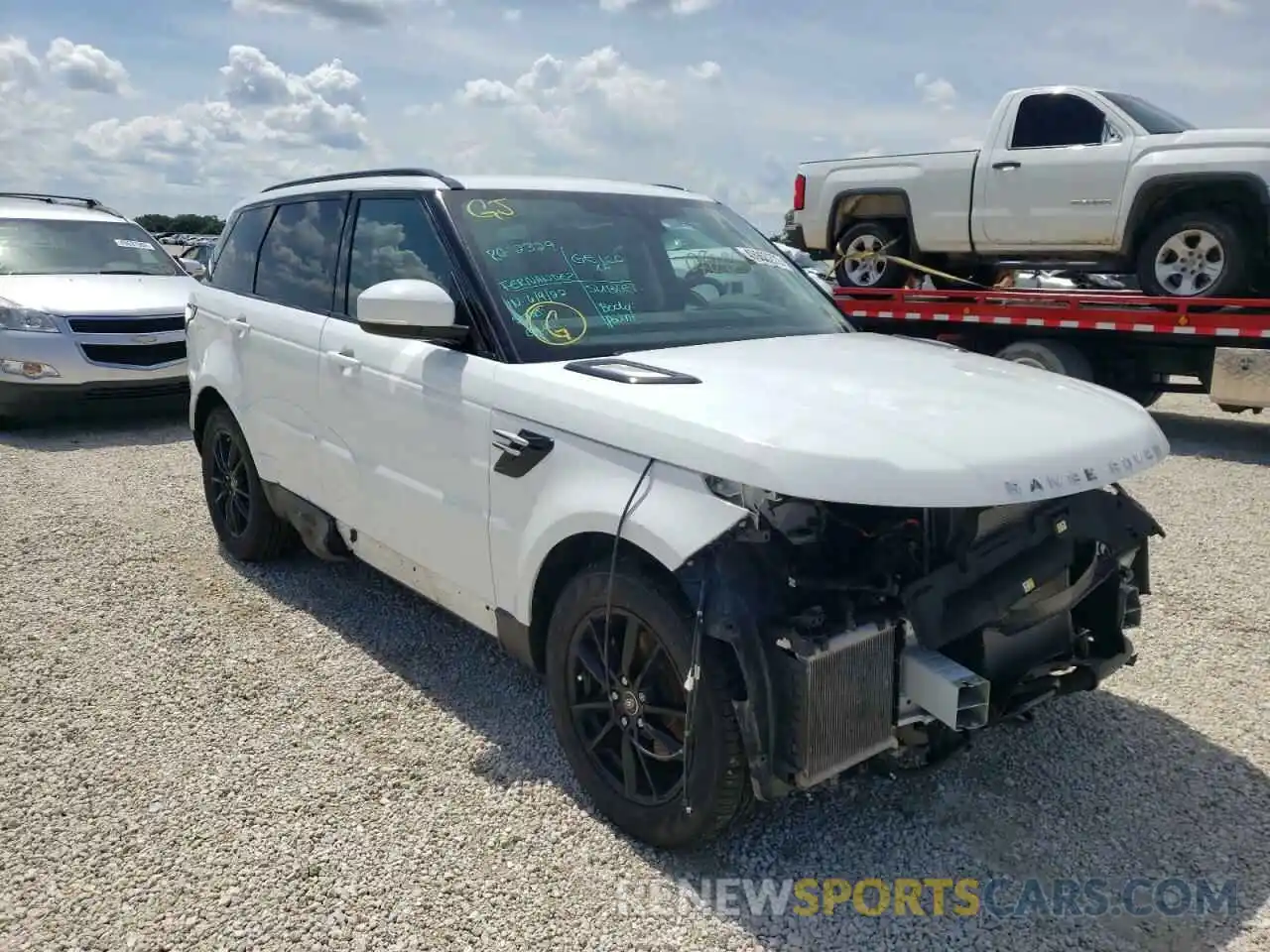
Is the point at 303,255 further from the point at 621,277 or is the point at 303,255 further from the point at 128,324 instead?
the point at 128,324

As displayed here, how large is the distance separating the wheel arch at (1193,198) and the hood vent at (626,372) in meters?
6.83

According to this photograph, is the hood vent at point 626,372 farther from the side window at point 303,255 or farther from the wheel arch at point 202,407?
the wheel arch at point 202,407

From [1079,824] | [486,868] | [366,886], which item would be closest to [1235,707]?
[1079,824]

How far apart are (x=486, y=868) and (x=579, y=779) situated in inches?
15.8

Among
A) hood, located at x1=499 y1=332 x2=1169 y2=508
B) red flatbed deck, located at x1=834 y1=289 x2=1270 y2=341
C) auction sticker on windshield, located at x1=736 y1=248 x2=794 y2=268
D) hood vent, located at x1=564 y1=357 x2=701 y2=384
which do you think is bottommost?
red flatbed deck, located at x1=834 y1=289 x2=1270 y2=341

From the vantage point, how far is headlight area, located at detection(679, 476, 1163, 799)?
8.30ft

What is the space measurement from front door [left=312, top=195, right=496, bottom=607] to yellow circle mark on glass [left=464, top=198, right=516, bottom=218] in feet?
0.53

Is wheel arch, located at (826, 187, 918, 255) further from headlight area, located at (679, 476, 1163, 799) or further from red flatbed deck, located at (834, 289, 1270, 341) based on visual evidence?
headlight area, located at (679, 476, 1163, 799)

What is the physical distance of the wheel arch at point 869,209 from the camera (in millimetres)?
10047

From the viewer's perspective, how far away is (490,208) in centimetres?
368

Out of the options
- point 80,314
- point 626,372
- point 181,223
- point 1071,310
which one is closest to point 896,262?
point 1071,310

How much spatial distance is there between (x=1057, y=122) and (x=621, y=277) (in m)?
6.94

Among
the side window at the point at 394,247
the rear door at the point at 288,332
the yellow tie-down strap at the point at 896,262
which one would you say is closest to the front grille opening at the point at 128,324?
the rear door at the point at 288,332

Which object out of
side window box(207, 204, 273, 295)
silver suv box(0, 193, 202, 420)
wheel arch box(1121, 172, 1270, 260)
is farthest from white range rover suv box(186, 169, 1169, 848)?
silver suv box(0, 193, 202, 420)
